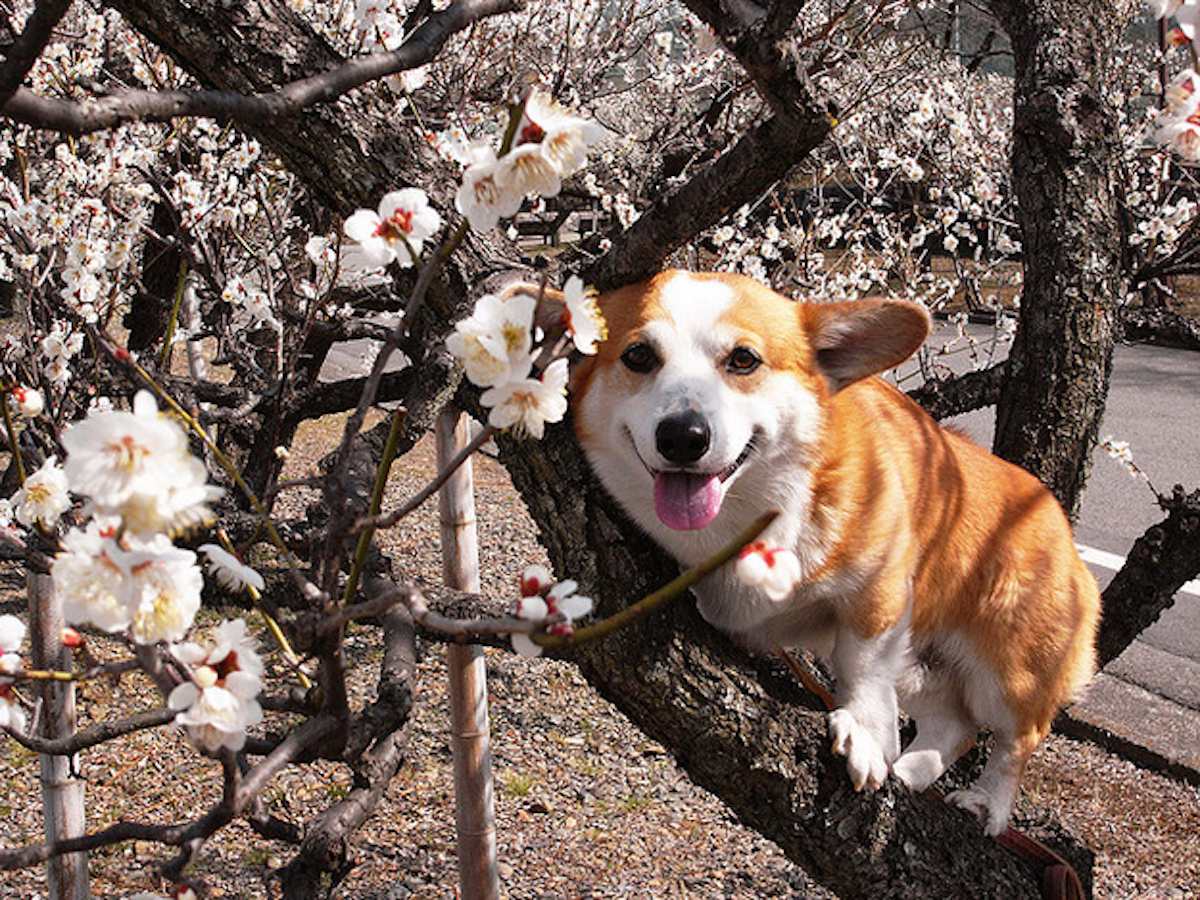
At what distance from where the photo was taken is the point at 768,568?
0.91 meters

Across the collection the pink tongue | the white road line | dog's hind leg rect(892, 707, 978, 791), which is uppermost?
the pink tongue

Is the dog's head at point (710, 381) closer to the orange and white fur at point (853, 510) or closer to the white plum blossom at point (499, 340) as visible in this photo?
the orange and white fur at point (853, 510)

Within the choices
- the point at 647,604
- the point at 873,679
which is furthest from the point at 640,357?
the point at 647,604

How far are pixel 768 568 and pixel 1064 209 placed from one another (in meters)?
1.91

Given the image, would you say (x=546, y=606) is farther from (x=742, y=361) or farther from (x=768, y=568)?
(x=742, y=361)

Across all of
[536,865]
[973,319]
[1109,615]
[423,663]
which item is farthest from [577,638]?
[973,319]

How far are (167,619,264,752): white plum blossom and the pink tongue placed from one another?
1.07 metres

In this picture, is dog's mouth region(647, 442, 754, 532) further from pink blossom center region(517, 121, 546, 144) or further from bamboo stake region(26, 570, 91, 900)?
bamboo stake region(26, 570, 91, 900)

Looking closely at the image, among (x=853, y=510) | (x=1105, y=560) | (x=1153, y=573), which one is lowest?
(x=1105, y=560)

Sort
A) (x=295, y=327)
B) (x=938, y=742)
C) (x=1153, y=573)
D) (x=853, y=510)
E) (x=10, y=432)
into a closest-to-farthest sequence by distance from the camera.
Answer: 1. (x=10, y=432)
2. (x=853, y=510)
3. (x=938, y=742)
4. (x=1153, y=573)
5. (x=295, y=327)

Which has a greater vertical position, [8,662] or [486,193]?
[486,193]

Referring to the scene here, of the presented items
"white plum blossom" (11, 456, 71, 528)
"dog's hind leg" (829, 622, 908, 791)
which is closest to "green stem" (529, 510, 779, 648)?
"white plum blossom" (11, 456, 71, 528)

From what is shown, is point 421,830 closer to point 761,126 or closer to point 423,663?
point 423,663

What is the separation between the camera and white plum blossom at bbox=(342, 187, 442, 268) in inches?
42.4
